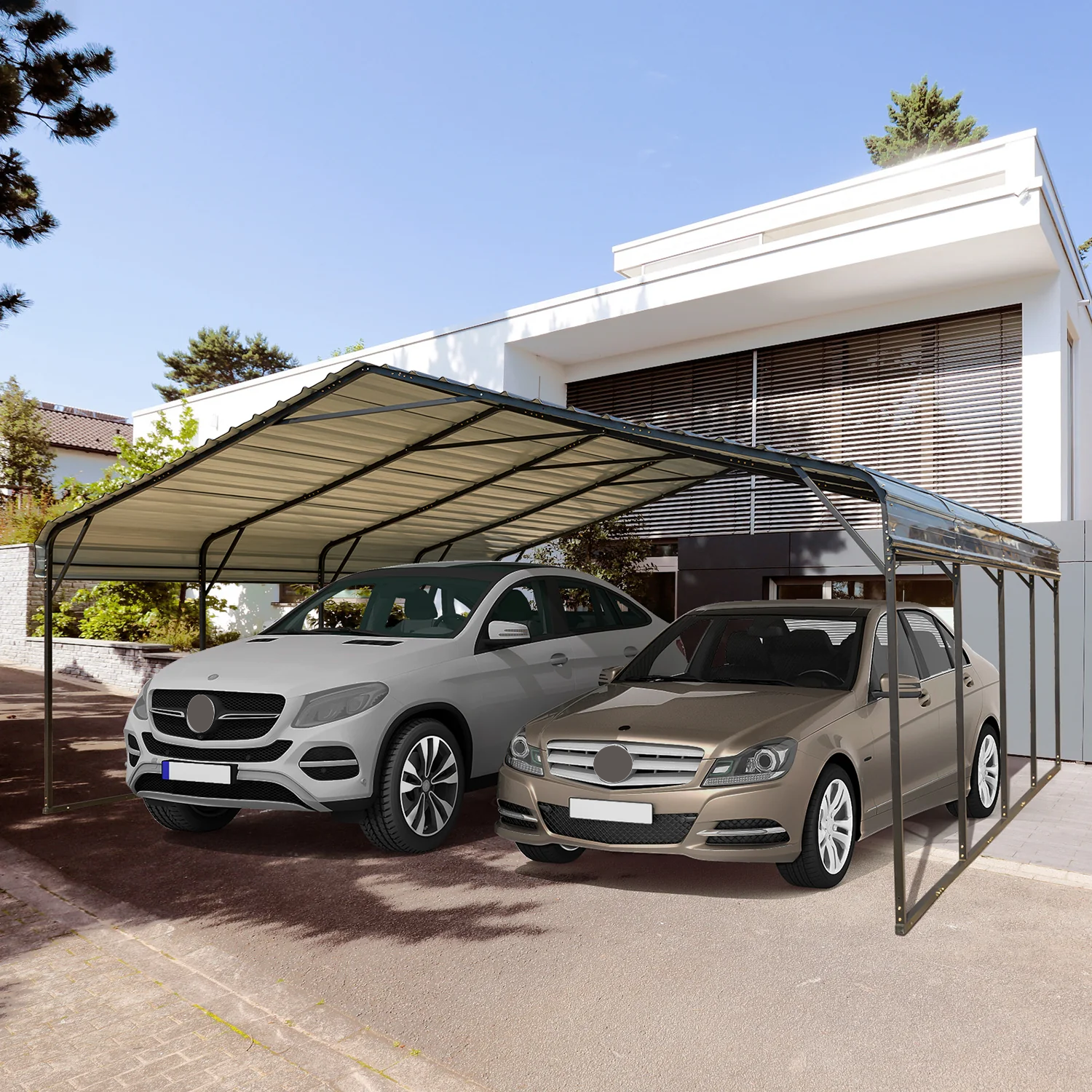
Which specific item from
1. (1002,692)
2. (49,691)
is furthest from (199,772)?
(1002,692)

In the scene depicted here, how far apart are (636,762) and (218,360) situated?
52.3 m

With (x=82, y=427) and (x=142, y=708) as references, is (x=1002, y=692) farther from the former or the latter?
(x=82, y=427)

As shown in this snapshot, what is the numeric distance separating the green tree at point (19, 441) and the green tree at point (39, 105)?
95.3 feet

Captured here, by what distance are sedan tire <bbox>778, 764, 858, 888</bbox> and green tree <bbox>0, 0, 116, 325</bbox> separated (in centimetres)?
935

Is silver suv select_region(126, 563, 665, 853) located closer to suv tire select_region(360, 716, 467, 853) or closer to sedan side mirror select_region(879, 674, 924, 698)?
suv tire select_region(360, 716, 467, 853)

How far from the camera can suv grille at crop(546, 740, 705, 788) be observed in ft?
16.6

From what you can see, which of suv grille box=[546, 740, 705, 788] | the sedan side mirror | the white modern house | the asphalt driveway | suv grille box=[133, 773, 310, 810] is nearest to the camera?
the asphalt driveway

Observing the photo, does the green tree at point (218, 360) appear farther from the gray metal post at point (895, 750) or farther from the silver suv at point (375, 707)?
Result: the gray metal post at point (895, 750)

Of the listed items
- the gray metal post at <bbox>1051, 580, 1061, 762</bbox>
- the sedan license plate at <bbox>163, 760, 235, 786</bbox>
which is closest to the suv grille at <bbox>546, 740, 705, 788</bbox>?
the sedan license plate at <bbox>163, 760, 235, 786</bbox>

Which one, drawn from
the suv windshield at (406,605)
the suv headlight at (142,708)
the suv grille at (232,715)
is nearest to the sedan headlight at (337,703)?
the suv grille at (232,715)

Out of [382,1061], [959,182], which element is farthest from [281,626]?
[959,182]

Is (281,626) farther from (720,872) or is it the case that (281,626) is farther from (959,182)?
(959,182)

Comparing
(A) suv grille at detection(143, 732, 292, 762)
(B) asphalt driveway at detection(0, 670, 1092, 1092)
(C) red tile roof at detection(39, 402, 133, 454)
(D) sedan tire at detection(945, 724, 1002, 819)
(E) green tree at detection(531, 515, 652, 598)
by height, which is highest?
(C) red tile roof at detection(39, 402, 133, 454)

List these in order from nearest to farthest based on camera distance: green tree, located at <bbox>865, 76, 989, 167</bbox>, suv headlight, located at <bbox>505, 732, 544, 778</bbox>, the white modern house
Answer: suv headlight, located at <bbox>505, 732, 544, 778</bbox>
the white modern house
green tree, located at <bbox>865, 76, 989, 167</bbox>
